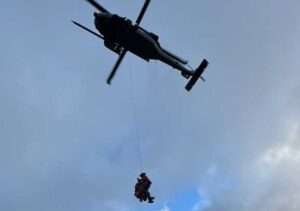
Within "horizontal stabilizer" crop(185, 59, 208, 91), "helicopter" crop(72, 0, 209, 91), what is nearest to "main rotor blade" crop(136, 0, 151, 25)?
"helicopter" crop(72, 0, 209, 91)

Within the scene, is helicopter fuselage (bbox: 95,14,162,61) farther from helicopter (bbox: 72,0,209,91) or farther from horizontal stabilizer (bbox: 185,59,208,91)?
horizontal stabilizer (bbox: 185,59,208,91)

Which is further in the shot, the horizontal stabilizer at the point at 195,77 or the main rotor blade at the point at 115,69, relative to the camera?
the horizontal stabilizer at the point at 195,77

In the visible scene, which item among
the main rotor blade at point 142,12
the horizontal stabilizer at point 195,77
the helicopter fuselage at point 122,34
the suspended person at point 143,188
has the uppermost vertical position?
the horizontal stabilizer at point 195,77

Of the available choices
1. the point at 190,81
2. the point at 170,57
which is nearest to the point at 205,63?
the point at 190,81

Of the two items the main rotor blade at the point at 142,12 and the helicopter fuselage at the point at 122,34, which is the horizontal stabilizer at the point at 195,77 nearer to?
the helicopter fuselage at the point at 122,34

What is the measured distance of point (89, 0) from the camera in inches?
2144

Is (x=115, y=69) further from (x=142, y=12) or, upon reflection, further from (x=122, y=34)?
(x=142, y=12)

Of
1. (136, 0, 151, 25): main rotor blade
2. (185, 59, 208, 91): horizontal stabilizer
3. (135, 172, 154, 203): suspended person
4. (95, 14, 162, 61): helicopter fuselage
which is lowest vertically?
(135, 172, 154, 203): suspended person

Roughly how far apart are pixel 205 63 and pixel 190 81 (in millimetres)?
2710

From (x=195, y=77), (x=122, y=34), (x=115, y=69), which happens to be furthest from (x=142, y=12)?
(x=195, y=77)

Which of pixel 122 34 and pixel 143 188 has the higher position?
pixel 122 34

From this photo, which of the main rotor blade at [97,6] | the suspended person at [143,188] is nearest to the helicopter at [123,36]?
the main rotor blade at [97,6]

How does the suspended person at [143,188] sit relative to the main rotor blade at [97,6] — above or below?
below

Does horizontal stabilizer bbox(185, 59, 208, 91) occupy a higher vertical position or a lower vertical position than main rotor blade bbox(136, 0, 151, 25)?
higher
